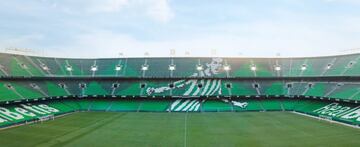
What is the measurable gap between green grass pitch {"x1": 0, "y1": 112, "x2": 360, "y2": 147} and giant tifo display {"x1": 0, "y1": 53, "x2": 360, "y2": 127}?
33.8 ft

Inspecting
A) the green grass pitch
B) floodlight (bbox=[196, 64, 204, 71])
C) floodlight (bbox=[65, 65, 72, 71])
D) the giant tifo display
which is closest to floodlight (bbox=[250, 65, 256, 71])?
the giant tifo display

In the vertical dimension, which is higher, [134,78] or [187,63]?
[187,63]

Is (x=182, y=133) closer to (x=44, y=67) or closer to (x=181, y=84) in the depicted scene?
(x=181, y=84)

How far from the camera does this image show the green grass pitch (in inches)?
885

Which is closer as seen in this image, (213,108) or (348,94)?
(348,94)

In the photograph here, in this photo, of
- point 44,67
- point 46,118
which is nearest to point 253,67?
point 46,118

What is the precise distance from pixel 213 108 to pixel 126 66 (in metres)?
20.9

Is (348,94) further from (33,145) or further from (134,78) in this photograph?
(33,145)

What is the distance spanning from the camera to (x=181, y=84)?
49375 mm

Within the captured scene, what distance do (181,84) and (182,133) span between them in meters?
23.3

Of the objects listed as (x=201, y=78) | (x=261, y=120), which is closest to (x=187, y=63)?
(x=201, y=78)

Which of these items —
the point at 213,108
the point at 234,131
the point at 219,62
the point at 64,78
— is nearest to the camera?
the point at 234,131

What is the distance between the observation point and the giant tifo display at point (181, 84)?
136 feet

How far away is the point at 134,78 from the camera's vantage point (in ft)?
165
